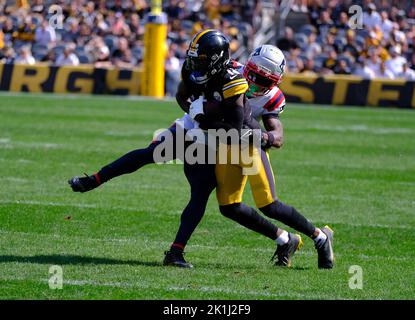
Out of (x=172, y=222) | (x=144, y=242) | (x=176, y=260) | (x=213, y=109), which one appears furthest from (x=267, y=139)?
(x=172, y=222)

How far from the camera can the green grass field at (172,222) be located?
548 centimetres

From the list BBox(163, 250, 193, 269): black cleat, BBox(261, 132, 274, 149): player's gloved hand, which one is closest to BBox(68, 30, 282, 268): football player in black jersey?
BBox(163, 250, 193, 269): black cleat

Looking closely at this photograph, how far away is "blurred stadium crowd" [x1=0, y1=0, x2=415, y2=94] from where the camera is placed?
898 inches

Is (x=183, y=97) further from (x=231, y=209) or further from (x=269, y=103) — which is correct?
(x=231, y=209)

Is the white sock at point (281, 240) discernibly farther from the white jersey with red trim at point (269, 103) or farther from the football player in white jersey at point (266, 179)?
the white jersey with red trim at point (269, 103)

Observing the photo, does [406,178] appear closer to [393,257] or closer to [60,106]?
[393,257]

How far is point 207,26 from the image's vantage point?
2569 centimetres

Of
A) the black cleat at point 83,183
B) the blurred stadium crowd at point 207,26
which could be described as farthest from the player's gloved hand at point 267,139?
the blurred stadium crowd at point 207,26

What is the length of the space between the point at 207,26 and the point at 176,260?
20129mm

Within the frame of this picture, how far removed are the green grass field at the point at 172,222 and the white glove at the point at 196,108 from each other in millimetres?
976

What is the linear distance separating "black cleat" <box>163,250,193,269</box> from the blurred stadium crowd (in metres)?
16.4

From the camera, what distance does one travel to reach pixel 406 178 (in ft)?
35.3

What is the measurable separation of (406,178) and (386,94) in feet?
34.3
